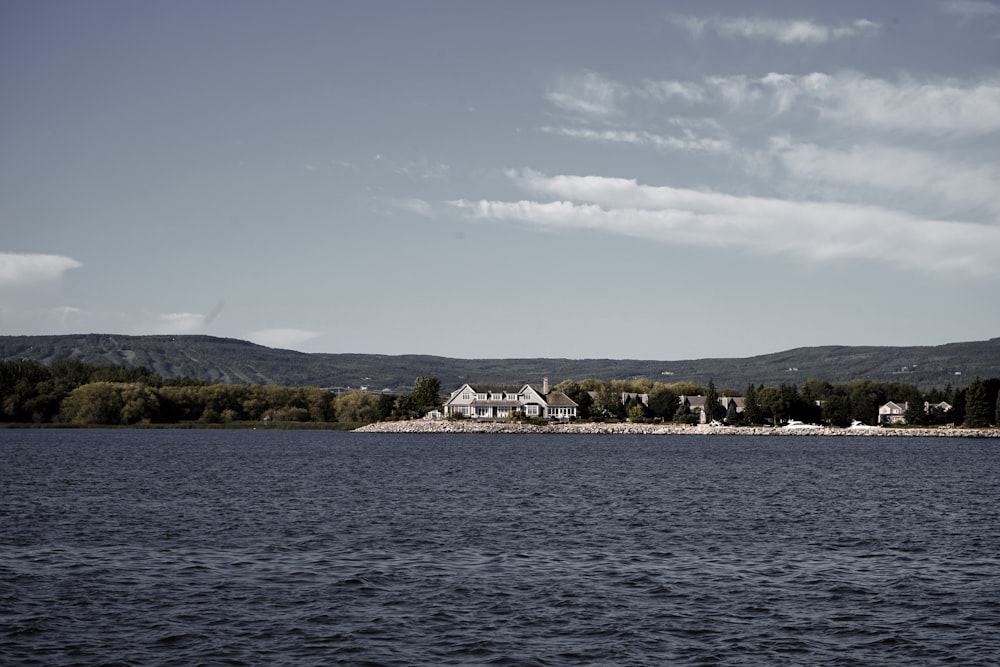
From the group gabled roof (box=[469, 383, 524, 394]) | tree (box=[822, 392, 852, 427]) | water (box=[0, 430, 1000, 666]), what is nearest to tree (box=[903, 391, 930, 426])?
tree (box=[822, 392, 852, 427])

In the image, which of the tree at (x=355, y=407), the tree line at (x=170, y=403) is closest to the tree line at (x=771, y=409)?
the tree line at (x=170, y=403)

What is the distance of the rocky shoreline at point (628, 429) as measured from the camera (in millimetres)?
158000

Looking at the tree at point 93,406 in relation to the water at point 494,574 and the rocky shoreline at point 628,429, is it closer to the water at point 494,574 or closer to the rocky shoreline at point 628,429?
the rocky shoreline at point 628,429

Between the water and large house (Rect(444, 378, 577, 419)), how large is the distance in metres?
124

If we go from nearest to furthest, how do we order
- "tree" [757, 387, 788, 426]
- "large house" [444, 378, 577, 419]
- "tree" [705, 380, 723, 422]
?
"tree" [757, 387, 788, 426]
"large house" [444, 378, 577, 419]
"tree" [705, 380, 723, 422]

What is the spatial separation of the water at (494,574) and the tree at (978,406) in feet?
367

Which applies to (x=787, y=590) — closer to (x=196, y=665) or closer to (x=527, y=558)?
(x=527, y=558)

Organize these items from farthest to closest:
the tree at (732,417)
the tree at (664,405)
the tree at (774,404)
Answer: the tree at (664,405) < the tree at (732,417) < the tree at (774,404)

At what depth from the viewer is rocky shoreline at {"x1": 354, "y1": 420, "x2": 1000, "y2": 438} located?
158 meters

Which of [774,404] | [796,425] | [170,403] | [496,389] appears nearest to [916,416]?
[796,425]

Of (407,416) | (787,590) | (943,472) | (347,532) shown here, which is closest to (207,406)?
(407,416)

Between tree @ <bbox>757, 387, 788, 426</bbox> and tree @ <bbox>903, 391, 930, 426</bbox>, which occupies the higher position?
tree @ <bbox>757, 387, 788, 426</bbox>

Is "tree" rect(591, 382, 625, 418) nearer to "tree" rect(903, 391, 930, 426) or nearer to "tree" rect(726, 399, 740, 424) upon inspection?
"tree" rect(726, 399, 740, 424)

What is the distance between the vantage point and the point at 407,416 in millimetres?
171125
